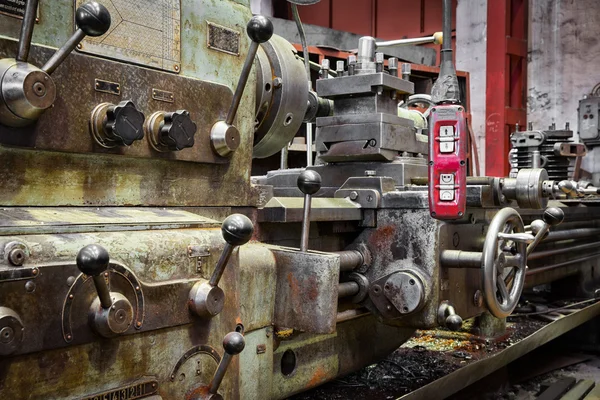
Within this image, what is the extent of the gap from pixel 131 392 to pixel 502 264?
103 cm

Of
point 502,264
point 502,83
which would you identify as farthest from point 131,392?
point 502,83

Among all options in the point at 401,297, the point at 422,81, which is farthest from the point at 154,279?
the point at 422,81

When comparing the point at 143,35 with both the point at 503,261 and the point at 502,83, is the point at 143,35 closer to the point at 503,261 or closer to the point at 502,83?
the point at 503,261

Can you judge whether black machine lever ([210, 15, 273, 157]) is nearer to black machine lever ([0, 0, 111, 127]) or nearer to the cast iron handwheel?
black machine lever ([0, 0, 111, 127])

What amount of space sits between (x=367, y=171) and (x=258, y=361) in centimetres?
73

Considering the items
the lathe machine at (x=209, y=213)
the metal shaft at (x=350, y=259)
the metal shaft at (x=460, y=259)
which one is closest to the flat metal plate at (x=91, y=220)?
the lathe machine at (x=209, y=213)

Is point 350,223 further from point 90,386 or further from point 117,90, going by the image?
point 90,386

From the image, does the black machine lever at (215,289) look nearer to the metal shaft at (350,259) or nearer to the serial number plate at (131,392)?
the serial number plate at (131,392)

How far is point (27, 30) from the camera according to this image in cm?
84

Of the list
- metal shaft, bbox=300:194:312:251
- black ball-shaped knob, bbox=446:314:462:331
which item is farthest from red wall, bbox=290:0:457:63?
metal shaft, bbox=300:194:312:251

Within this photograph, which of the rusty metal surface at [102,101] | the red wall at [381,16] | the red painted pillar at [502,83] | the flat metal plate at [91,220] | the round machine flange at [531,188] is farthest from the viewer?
the red wall at [381,16]

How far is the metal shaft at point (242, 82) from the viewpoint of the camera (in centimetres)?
115

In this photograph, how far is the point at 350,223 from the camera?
1.68 meters

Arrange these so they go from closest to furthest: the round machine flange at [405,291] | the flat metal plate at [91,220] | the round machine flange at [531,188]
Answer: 1. the flat metal plate at [91,220]
2. the round machine flange at [405,291]
3. the round machine flange at [531,188]
